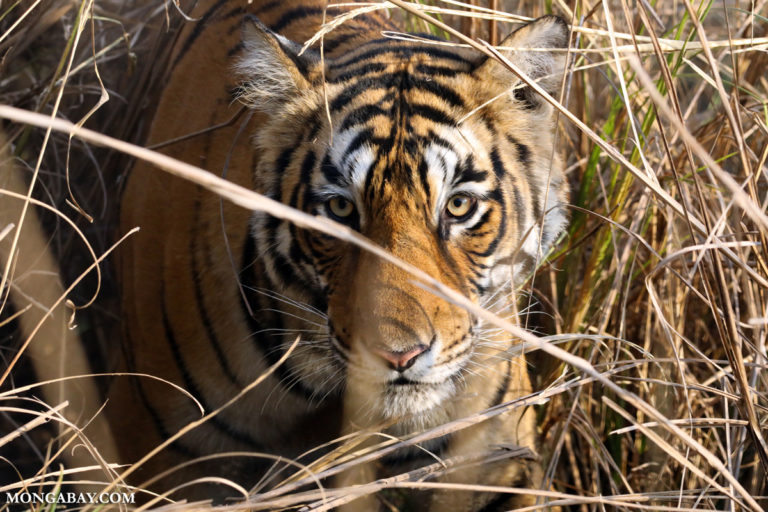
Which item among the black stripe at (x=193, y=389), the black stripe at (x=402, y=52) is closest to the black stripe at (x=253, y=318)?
the black stripe at (x=193, y=389)

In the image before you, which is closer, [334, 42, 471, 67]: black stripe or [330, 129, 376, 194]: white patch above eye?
[330, 129, 376, 194]: white patch above eye

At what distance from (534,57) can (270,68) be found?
582mm

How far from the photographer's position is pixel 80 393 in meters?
2.61

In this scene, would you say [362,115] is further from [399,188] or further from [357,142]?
[399,188]

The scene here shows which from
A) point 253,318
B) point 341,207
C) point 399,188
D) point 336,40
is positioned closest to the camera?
point 399,188

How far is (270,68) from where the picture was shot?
181cm

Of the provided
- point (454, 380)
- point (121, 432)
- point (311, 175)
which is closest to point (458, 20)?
point (311, 175)

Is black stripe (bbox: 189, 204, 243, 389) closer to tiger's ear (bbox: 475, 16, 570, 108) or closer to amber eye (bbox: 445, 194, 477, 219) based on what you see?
amber eye (bbox: 445, 194, 477, 219)

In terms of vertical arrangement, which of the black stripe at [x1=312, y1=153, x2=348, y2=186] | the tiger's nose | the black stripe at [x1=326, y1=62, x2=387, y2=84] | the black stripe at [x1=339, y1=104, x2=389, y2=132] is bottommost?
the tiger's nose

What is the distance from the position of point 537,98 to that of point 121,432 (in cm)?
133

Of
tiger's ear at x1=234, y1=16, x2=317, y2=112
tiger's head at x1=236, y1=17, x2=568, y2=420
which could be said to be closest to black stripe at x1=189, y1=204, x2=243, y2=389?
tiger's head at x1=236, y1=17, x2=568, y2=420

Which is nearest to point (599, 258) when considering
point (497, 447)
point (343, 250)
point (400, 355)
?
point (497, 447)

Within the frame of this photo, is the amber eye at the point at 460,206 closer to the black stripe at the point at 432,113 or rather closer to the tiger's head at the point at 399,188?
the tiger's head at the point at 399,188

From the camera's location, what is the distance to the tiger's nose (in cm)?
146
